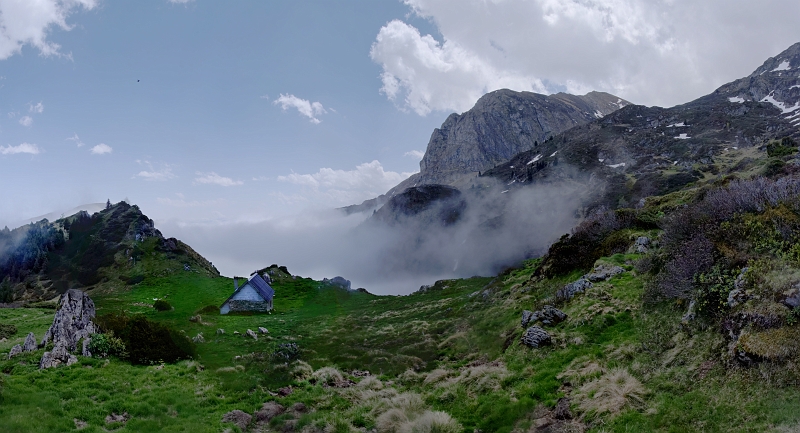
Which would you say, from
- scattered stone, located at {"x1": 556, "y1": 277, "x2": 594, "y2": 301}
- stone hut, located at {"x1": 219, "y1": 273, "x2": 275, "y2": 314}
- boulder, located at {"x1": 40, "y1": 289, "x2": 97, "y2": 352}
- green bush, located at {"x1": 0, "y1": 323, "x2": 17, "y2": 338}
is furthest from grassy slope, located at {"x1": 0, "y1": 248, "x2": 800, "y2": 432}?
stone hut, located at {"x1": 219, "y1": 273, "x2": 275, "y2": 314}

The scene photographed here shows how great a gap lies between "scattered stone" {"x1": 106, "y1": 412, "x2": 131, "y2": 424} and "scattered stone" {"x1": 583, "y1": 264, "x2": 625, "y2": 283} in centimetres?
2650

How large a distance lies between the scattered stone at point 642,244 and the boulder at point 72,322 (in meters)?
37.3

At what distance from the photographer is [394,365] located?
2741cm

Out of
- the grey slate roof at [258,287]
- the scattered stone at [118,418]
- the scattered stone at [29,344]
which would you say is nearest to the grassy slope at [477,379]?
the scattered stone at [118,418]

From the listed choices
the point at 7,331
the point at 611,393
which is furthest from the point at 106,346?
the point at 611,393

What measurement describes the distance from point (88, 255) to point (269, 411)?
119008mm

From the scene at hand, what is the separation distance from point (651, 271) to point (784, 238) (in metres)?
7.31

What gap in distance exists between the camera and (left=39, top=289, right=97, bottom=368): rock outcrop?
835 inches

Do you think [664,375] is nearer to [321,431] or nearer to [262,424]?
[321,431]

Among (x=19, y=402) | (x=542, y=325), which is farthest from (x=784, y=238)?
(x=19, y=402)

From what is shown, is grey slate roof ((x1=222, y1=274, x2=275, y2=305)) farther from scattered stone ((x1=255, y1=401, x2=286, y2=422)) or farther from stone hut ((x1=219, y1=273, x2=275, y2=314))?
scattered stone ((x1=255, y1=401, x2=286, y2=422))

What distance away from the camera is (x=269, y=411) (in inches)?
734

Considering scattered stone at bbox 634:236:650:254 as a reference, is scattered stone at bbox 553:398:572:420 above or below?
below

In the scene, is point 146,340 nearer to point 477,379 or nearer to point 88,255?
point 477,379
